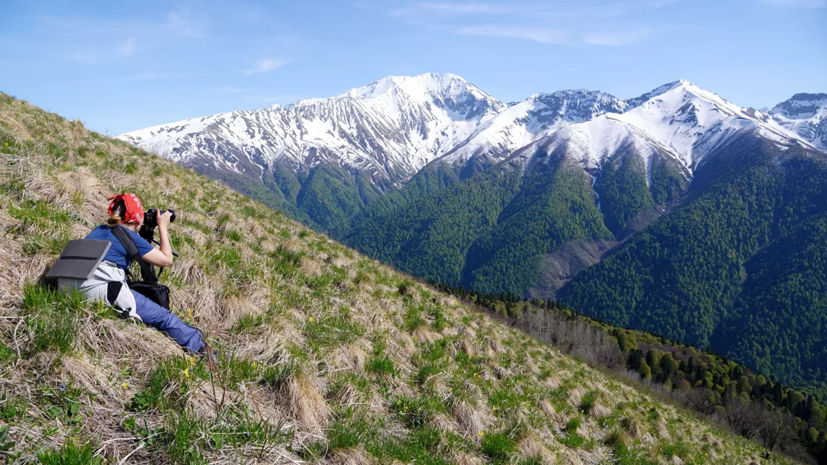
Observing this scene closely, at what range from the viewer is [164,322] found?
5.52m

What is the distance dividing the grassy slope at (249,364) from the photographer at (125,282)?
246 millimetres

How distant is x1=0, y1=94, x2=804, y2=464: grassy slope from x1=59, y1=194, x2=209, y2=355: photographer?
0.81 feet

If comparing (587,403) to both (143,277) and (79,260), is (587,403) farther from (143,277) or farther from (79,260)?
(79,260)

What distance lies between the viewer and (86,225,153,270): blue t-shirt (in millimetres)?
5474

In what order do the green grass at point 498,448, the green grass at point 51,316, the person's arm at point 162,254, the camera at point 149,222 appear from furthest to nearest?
the green grass at point 498,448, the camera at point 149,222, the person's arm at point 162,254, the green grass at point 51,316

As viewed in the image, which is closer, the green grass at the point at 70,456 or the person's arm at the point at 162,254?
the green grass at the point at 70,456

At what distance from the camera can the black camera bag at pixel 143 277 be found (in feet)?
18.3

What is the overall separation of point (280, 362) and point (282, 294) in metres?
2.86

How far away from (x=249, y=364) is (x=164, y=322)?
1.30m

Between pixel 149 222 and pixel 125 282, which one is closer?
pixel 125 282

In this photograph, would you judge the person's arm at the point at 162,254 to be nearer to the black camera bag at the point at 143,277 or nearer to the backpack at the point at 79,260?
the black camera bag at the point at 143,277

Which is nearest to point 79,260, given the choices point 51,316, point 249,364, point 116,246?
point 116,246

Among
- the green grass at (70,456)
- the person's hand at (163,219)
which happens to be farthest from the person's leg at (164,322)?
the green grass at (70,456)

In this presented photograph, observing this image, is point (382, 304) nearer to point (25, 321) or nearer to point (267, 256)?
point (267, 256)
